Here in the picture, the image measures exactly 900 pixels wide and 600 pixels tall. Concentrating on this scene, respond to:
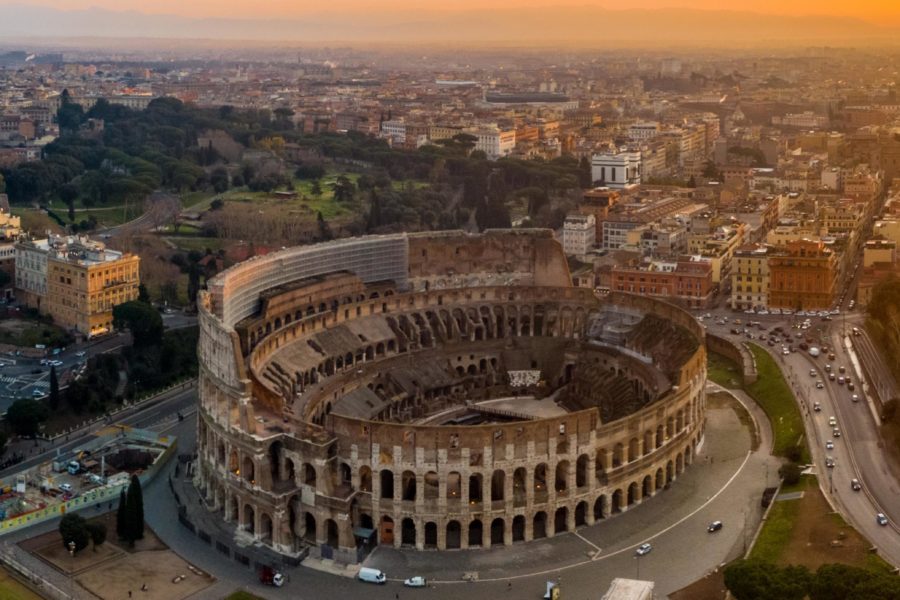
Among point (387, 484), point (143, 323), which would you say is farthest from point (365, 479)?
point (143, 323)

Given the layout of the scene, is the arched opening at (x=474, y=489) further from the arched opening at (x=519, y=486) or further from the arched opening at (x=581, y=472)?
the arched opening at (x=581, y=472)

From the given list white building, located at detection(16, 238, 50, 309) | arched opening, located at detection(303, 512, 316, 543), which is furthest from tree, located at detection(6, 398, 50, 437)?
white building, located at detection(16, 238, 50, 309)

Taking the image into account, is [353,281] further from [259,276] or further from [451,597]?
[451,597]

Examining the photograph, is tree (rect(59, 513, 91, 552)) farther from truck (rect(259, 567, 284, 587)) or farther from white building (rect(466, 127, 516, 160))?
white building (rect(466, 127, 516, 160))

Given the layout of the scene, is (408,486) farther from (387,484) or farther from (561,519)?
(561,519)

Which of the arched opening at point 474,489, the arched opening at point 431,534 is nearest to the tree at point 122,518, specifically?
the arched opening at point 431,534

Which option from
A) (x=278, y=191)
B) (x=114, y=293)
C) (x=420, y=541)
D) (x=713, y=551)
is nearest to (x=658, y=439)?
(x=713, y=551)
